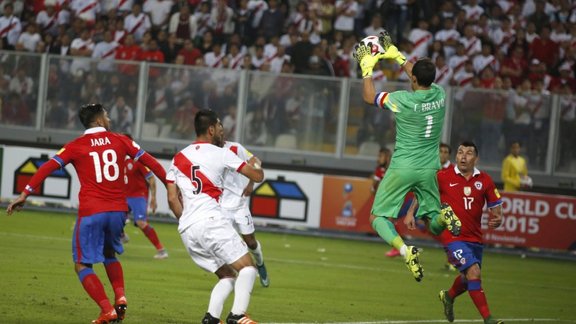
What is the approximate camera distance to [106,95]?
25609 millimetres

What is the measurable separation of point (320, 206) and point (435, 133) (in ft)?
42.4

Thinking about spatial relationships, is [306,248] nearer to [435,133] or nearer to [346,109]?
[346,109]

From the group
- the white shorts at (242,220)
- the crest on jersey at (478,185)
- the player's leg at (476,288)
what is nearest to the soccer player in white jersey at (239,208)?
the white shorts at (242,220)

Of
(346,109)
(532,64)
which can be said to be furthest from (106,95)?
(532,64)

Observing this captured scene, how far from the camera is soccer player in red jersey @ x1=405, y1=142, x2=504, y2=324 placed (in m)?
12.4

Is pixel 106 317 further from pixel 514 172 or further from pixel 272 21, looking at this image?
pixel 272 21

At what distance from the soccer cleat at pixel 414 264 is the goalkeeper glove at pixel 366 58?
1817 mm

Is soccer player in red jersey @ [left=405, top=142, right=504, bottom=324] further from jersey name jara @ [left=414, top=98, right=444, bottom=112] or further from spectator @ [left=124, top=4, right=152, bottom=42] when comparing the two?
spectator @ [left=124, top=4, right=152, bottom=42]

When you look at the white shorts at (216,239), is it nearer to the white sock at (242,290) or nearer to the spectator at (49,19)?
the white sock at (242,290)

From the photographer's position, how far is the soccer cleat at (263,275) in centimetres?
1532

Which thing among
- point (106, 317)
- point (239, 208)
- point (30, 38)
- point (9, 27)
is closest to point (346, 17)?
point (30, 38)

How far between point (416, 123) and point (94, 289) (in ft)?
11.8

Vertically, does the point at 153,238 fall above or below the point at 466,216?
below

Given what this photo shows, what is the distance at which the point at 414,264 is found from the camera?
10.9 m
